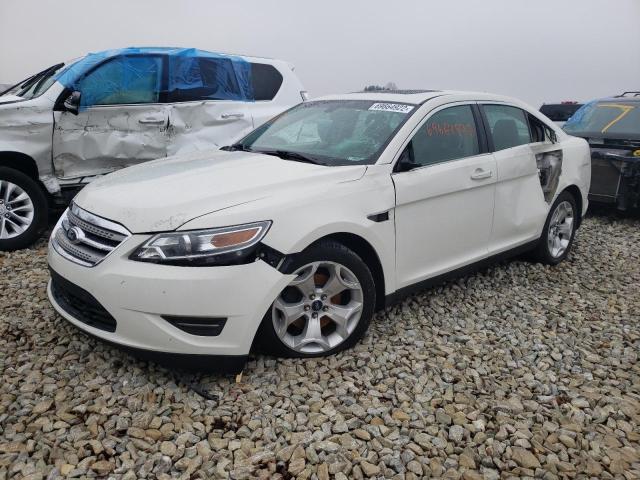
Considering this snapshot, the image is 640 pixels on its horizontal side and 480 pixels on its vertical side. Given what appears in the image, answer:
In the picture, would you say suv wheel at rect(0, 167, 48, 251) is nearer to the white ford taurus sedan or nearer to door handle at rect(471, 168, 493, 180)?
the white ford taurus sedan

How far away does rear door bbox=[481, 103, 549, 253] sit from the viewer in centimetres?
394

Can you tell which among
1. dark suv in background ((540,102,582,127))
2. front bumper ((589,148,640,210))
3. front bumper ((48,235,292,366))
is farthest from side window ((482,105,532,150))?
dark suv in background ((540,102,582,127))

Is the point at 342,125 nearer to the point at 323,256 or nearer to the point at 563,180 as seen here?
the point at 323,256

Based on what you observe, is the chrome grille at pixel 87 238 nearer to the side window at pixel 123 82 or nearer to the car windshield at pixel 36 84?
the side window at pixel 123 82

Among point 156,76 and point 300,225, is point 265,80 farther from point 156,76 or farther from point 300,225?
point 300,225

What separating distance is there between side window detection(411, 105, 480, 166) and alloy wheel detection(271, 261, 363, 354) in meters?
0.96

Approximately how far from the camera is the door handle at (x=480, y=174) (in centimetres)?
365

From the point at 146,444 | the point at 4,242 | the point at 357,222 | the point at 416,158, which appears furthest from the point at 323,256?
the point at 4,242

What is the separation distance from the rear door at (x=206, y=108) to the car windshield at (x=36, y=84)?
3.87ft

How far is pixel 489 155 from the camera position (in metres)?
3.83

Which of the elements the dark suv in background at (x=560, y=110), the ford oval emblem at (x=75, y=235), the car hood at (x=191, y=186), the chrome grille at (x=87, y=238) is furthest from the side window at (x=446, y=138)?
the dark suv in background at (x=560, y=110)

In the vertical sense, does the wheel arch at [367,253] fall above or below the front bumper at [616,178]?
above

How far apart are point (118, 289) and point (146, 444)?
728 millimetres

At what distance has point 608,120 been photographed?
702cm
